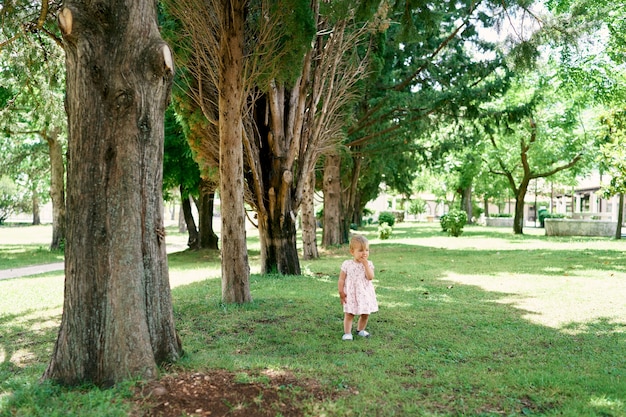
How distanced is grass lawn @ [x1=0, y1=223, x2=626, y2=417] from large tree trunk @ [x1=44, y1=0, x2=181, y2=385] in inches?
11.3

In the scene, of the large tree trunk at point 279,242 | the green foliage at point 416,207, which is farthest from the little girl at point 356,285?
the green foliage at point 416,207

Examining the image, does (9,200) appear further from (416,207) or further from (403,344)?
(403,344)

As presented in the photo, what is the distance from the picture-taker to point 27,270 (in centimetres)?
1487

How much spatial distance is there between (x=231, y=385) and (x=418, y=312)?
431cm

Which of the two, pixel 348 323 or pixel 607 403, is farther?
pixel 348 323

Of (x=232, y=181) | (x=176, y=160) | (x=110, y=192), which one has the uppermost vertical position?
(x=176, y=160)

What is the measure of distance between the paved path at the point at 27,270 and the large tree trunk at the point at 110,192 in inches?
440

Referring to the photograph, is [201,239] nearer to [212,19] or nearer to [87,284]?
→ [212,19]

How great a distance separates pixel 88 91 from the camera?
3928 millimetres

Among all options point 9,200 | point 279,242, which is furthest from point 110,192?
point 9,200

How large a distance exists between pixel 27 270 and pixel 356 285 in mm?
12711

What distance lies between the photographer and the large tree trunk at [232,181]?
7.55 meters

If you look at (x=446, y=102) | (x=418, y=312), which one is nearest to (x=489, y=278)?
(x=418, y=312)

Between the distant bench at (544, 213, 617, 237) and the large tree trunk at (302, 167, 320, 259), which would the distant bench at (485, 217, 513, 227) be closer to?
the distant bench at (544, 213, 617, 237)
